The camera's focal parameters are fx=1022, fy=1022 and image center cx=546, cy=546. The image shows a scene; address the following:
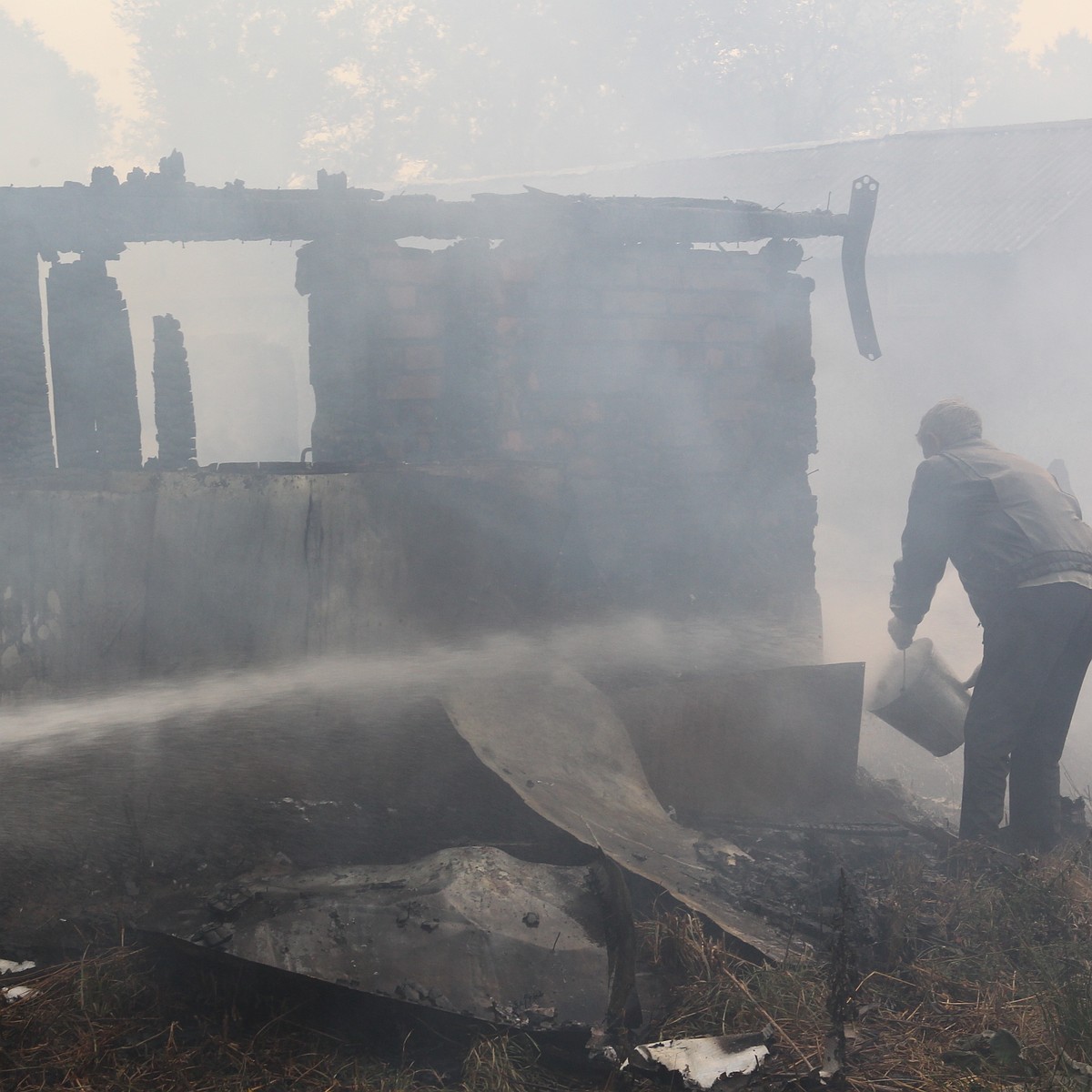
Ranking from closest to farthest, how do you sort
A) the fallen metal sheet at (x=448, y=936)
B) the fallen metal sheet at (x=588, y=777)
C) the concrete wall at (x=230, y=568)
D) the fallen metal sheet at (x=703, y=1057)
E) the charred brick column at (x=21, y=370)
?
the fallen metal sheet at (x=703, y=1057) < the fallen metal sheet at (x=448, y=936) < the fallen metal sheet at (x=588, y=777) < the concrete wall at (x=230, y=568) < the charred brick column at (x=21, y=370)

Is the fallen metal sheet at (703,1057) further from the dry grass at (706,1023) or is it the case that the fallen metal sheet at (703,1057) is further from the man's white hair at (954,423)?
the man's white hair at (954,423)

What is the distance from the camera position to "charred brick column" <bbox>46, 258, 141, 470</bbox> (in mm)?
4441

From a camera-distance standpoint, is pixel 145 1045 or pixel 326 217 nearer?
pixel 145 1045

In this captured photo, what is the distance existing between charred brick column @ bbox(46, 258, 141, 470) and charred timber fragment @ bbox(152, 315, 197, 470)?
0.12m

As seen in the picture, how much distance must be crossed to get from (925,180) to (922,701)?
558 inches

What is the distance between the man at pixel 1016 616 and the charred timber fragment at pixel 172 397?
331 centimetres

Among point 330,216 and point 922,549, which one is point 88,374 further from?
point 922,549

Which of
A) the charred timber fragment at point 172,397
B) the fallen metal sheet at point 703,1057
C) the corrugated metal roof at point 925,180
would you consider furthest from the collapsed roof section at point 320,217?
the corrugated metal roof at point 925,180

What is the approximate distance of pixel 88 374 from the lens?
446 cm

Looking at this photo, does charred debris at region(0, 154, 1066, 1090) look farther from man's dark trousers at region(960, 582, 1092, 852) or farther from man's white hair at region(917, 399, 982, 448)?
man's white hair at region(917, 399, 982, 448)

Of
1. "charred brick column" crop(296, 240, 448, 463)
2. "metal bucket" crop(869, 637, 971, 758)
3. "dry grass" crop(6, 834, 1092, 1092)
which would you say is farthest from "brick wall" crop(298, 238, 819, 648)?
"dry grass" crop(6, 834, 1092, 1092)

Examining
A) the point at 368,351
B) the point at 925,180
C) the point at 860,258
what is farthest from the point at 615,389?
the point at 925,180

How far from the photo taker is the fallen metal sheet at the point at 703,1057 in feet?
8.06

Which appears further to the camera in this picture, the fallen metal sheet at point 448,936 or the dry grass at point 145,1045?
the fallen metal sheet at point 448,936
